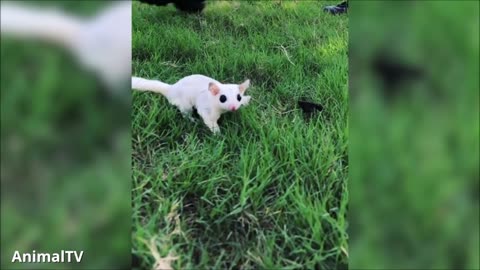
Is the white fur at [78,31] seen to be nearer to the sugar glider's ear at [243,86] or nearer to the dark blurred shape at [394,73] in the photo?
the sugar glider's ear at [243,86]

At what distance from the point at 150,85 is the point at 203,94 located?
12 centimetres

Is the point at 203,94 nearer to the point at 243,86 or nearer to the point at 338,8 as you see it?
the point at 243,86

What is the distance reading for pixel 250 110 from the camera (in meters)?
→ 1.38

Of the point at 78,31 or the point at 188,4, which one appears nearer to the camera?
the point at 78,31

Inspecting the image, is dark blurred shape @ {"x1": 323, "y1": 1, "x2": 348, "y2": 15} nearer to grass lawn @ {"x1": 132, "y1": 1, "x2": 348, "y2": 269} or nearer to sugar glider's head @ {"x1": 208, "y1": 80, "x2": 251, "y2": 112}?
grass lawn @ {"x1": 132, "y1": 1, "x2": 348, "y2": 269}

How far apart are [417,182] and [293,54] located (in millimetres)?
411

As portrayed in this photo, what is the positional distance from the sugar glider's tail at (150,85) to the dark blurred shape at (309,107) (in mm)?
315

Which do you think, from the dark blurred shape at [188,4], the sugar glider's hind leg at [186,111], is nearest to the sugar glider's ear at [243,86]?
the sugar glider's hind leg at [186,111]

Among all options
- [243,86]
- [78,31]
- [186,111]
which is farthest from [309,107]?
[78,31]

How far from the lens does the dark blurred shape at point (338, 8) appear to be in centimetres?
141

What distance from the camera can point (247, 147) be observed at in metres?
1.35

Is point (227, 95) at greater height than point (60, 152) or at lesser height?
greater

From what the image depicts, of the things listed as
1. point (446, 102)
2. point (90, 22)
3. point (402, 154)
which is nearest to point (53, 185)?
point (90, 22)

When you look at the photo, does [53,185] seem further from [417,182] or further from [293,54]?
[417,182]
